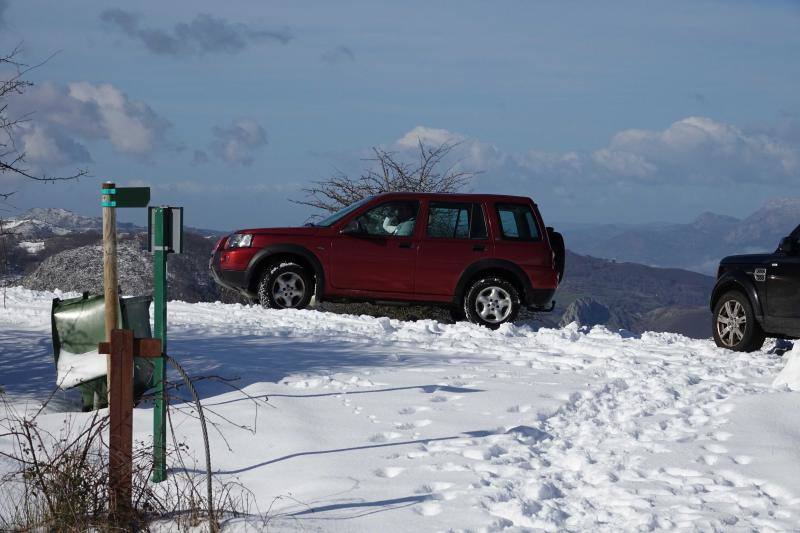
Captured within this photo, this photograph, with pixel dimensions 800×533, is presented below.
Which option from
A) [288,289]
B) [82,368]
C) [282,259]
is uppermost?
[282,259]

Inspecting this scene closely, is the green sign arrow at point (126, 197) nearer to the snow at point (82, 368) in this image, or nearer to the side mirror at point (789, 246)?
the snow at point (82, 368)

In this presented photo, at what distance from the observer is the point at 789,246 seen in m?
12.1

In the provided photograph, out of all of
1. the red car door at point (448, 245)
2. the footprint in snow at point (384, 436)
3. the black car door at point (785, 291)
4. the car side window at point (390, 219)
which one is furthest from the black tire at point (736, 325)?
the footprint in snow at point (384, 436)

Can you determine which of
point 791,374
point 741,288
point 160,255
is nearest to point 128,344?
point 160,255

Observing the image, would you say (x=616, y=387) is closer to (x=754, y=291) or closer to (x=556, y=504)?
(x=754, y=291)

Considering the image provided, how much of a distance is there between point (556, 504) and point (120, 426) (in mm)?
2727

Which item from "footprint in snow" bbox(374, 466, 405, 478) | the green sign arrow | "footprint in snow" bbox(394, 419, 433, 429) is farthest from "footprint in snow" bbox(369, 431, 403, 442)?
the green sign arrow

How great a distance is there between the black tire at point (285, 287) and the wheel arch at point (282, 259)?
8 centimetres

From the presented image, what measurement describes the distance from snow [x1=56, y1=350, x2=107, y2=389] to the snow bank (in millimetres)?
6566

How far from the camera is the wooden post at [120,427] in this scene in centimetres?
632

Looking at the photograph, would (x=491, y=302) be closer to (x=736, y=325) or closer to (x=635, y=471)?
(x=736, y=325)

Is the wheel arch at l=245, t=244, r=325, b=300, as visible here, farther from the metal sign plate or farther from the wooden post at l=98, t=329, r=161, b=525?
the wooden post at l=98, t=329, r=161, b=525

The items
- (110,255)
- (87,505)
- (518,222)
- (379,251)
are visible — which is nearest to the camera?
(87,505)

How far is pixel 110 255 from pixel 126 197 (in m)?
0.65
